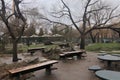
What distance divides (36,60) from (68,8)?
13260mm

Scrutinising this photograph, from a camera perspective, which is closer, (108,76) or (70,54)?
(108,76)

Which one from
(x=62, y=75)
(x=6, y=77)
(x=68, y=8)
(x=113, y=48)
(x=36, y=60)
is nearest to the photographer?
(x=6, y=77)

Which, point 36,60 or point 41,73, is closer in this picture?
point 41,73

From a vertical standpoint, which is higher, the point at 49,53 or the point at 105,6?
the point at 105,6

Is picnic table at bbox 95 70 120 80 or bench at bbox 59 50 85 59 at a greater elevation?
bench at bbox 59 50 85 59

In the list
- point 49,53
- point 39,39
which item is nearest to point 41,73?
point 49,53

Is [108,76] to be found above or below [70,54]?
below

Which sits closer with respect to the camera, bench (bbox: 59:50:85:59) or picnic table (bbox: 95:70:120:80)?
picnic table (bbox: 95:70:120:80)

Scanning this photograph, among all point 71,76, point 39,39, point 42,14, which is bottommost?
point 71,76

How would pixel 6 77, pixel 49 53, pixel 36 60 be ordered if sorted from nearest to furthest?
pixel 6 77
pixel 36 60
pixel 49 53

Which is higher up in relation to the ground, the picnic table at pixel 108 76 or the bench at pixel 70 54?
the bench at pixel 70 54

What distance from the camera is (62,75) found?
866 centimetres

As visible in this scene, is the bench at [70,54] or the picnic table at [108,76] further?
the bench at [70,54]

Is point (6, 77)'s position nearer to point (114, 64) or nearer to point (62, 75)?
point (62, 75)
